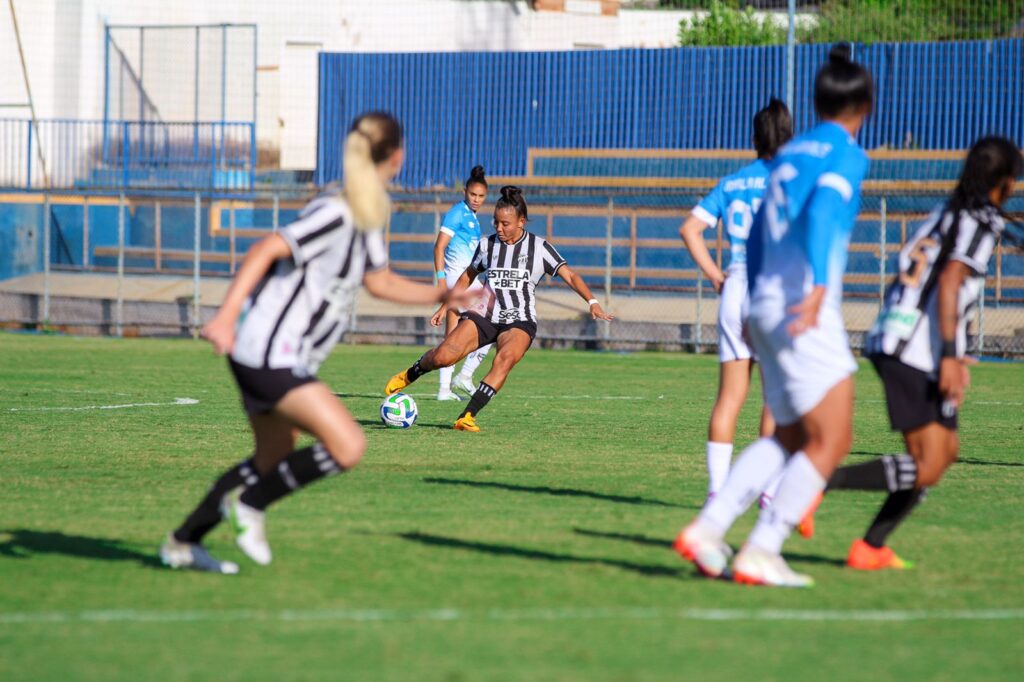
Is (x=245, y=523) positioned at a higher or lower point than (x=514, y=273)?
lower

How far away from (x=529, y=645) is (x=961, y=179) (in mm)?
2776

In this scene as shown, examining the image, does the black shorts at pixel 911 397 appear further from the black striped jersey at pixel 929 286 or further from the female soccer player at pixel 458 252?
the female soccer player at pixel 458 252

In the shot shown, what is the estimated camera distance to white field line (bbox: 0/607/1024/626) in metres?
5.20

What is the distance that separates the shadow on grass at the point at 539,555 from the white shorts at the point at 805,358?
35.6 inches

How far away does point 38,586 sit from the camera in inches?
226

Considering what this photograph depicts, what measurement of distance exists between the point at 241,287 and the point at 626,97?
28.3 metres

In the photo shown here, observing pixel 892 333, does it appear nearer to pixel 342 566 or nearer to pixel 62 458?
pixel 342 566

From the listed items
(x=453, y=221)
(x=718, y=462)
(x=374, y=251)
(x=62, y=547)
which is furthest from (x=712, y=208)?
(x=453, y=221)

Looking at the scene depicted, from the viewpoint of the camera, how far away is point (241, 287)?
5445mm

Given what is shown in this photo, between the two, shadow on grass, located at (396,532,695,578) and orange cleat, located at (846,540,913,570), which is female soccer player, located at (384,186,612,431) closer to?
shadow on grass, located at (396,532,695,578)

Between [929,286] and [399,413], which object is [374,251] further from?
[399,413]

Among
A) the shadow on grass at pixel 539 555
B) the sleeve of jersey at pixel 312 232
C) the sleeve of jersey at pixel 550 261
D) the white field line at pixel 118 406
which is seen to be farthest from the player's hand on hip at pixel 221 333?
the white field line at pixel 118 406

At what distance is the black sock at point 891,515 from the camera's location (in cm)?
633

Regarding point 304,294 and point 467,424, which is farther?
point 467,424
